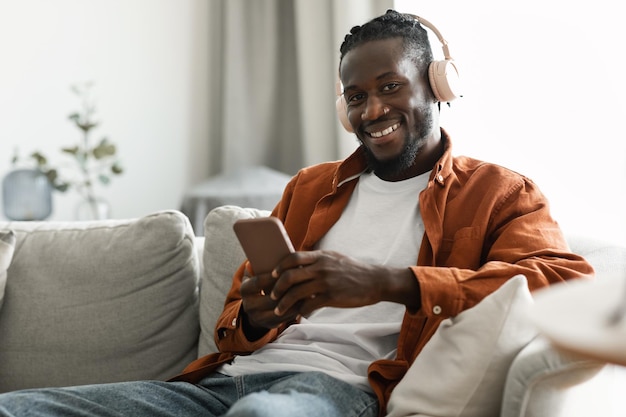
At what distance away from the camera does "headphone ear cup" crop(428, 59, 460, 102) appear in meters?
1.63

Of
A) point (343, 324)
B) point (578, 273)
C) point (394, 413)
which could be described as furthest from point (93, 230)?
point (578, 273)

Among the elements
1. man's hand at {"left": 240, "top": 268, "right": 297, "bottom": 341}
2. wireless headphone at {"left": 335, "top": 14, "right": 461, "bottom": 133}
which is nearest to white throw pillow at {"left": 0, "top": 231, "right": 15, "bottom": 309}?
man's hand at {"left": 240, "top": 268, "right": 297, "bottom": 341}

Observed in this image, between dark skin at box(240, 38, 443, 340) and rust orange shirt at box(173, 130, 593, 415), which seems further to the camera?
dark skin at box(240, 38, 443, 340)

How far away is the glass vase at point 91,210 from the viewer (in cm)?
307

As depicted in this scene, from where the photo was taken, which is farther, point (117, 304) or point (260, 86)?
point (260, 86)

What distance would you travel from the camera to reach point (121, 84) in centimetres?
349

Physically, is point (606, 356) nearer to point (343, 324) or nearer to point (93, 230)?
point (343, 324)

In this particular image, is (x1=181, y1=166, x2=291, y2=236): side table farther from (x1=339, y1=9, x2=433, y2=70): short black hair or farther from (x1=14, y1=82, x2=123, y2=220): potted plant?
(x1=339, y1=9, x2=433, y2=70): short black hair

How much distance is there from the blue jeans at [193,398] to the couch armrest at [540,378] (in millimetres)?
276

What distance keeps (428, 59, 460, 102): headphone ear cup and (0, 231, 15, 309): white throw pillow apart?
3.48 feet

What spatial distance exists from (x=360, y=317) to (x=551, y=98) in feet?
3.33

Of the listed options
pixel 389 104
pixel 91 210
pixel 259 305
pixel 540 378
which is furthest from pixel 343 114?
pixel 91 210

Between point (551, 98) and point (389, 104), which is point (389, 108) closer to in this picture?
point (389, 104)

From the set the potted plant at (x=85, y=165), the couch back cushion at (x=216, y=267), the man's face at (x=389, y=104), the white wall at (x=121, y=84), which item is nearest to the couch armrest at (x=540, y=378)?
the man's face at (x=389, y=104)
